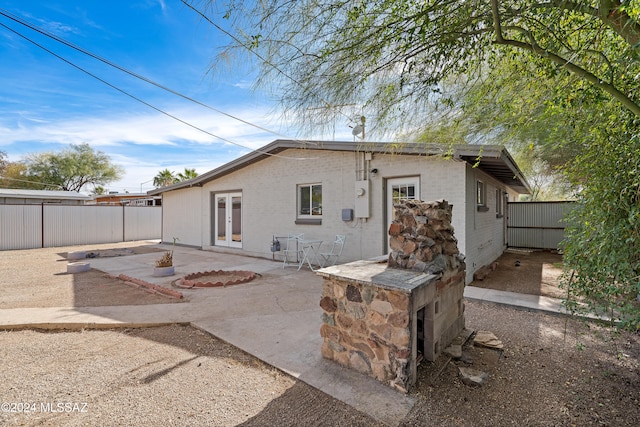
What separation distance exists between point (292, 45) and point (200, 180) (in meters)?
10.2

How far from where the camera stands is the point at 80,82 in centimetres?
768

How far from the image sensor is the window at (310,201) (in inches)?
343

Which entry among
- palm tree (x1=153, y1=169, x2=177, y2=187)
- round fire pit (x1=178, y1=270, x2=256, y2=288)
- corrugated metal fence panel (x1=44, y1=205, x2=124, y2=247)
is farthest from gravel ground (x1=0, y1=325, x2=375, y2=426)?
palm tree (x1=153, y1=169, x2=177, y2=187)

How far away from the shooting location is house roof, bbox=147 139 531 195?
4.59 m

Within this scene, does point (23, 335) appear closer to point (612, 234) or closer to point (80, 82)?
point (612, 234)

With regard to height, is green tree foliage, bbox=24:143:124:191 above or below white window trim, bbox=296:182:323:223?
above

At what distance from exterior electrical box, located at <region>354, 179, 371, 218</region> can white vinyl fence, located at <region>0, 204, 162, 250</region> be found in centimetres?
1373

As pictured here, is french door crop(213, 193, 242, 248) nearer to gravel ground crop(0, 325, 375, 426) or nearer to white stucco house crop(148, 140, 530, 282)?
white stucco house crop(148, 140, 530, 282)

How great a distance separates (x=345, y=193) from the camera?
8008mm

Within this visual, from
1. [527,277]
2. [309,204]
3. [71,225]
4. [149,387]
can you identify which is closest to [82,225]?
[71,225]

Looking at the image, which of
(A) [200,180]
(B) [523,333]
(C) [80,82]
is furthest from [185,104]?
(B) [523,333]

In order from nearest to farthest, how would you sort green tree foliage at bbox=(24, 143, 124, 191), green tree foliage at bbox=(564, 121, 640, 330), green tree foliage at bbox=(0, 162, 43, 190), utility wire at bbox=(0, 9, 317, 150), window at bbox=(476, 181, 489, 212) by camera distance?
green tree foliage at bbox=(564, 121, 640, 330) → utility wire at bbox=(0, 9, 317, 150) → window at bbox=(476, 181, 489, 212) → green tree foliage at bbox=(0, 162, 43, 190) → green tree foliage at bbox=(24, 143, 124, 191)

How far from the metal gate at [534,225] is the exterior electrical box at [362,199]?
9.30 metres

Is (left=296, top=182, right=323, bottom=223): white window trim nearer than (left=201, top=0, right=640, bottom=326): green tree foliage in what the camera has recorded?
No
